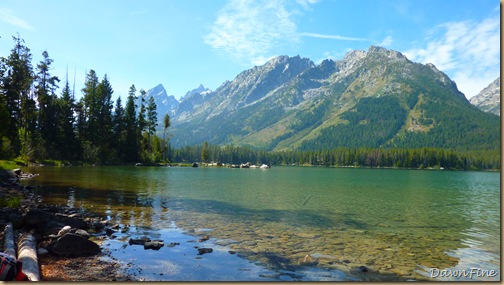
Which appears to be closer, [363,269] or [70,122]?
[363,269]

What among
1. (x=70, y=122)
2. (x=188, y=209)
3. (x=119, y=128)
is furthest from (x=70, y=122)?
(x=188, y=209)

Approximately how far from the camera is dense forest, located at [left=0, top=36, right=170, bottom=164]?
81.8 meters

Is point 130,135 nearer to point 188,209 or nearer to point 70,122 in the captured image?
point 70,122

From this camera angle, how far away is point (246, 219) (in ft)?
90.7

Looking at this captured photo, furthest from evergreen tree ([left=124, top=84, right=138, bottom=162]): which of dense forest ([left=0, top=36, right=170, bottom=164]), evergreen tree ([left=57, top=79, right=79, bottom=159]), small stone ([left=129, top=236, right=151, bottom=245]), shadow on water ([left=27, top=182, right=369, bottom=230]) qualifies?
small stone ([left=129, top=236, right=151, bottom=245])

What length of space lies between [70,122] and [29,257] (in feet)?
356

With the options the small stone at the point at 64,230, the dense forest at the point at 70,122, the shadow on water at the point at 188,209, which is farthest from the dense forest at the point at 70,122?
the small stone at the point at 64,230

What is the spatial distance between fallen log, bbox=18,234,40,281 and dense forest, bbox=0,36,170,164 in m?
56.0

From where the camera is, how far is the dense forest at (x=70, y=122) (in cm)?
8175

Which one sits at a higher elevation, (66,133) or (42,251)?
(66,133)

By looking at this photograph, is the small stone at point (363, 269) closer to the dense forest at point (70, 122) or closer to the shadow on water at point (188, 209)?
the shadow on water at point (188, 209)

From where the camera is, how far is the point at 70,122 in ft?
352

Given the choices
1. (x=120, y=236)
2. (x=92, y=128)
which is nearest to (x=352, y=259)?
(x=120, y=236)

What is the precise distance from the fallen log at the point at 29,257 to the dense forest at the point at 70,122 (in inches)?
2204
